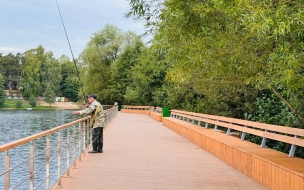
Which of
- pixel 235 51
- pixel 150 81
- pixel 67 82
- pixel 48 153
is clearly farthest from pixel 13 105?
pixel 235 51

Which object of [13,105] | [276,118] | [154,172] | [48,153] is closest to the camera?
[48,153]

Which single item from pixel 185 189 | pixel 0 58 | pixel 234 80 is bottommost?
pixel 185 189

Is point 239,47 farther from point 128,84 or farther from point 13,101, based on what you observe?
point 13,101

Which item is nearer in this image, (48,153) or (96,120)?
(48,153)

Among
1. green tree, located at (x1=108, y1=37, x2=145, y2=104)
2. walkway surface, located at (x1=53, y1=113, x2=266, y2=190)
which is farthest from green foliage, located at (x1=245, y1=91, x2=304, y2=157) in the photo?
green tree, located at (x1=108, y1=37, x2=145, y2=104)

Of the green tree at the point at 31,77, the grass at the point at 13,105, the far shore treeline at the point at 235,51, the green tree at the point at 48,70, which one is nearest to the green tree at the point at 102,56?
the far shore treeline at the point at 235,51

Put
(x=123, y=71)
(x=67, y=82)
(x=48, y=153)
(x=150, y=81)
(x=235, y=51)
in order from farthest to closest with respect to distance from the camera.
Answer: (x=67, y=82) → (x=123, y=71) → (x=150, y=81) → (x=235, y=51) → (x=48, y=153)

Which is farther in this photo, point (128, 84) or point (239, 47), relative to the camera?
point (128, 84)

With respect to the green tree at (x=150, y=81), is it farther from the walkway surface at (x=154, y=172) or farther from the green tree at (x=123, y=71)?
the walkway surface at (x=154, y=172)

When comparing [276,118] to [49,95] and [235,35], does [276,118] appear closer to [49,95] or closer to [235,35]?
[235,35]

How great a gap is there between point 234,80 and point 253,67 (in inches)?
110

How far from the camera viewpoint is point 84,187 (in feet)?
27.0

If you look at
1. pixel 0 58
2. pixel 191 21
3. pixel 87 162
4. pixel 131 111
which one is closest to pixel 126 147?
pixel 87 162

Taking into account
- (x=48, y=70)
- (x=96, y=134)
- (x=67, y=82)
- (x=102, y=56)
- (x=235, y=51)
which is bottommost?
(x=96, y=134)
